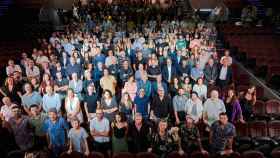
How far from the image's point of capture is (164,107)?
743 centimetres

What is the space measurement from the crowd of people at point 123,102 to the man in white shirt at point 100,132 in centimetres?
2

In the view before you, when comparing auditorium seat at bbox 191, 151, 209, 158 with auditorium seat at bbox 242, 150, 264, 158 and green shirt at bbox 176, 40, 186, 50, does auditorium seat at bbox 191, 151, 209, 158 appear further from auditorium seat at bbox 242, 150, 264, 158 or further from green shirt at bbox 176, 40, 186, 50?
green shirt at bbox 176, 40, 186, 50

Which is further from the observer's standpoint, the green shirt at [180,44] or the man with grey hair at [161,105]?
the green shirt at [180,44]

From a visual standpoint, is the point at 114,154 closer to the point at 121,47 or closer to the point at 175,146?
the point at 175,146

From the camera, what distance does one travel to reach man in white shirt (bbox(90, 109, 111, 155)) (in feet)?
21.3

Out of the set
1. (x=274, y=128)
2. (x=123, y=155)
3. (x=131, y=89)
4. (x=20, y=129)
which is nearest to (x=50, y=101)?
(x=20, y=129)

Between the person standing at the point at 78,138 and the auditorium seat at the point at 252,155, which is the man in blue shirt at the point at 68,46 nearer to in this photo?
the person standing at the point at 78,138

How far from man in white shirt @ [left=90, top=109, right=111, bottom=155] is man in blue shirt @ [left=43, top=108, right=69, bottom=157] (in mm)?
486

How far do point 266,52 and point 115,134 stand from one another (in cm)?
771

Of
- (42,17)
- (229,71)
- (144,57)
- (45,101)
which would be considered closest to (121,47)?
(144,57)

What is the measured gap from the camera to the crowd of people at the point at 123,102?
636 cm

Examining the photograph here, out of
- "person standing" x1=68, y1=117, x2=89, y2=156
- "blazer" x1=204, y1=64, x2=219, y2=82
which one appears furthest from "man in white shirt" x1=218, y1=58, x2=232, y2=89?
"person standing" x1=68, y1=117, x2=89, y2=156

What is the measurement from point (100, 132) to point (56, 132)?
73cm

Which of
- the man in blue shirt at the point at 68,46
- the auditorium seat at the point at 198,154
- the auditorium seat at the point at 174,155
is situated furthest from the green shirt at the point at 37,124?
the man in blue shirt at the point at 68,46
